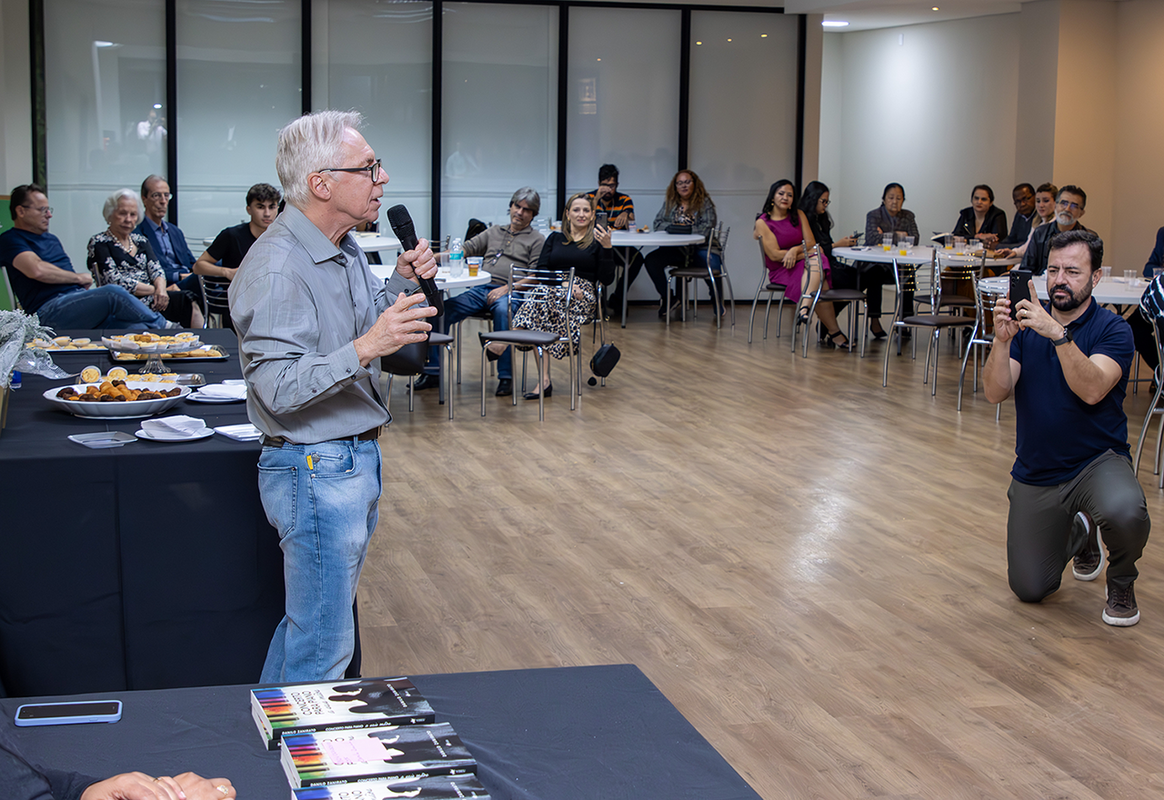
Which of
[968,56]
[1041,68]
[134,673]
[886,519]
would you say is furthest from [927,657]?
[968,56]

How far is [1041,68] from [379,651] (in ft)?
35.1

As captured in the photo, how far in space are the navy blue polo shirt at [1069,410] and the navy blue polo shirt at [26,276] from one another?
5.66 meters

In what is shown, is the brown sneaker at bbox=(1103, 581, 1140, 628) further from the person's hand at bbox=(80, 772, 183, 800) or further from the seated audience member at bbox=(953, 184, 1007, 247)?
the seated audience member at bbox=(953, 184, 1007, 247)

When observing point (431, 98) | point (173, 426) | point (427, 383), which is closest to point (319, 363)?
point (173, 426)

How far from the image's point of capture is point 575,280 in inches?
302

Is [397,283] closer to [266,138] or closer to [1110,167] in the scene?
[266,138]

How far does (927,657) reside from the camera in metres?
3.64

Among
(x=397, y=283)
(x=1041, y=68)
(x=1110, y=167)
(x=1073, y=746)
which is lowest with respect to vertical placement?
(x=1073, y=746)

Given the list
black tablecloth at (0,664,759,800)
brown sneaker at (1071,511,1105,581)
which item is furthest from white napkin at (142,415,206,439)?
brown sneaker at (1071,511,1105,581)

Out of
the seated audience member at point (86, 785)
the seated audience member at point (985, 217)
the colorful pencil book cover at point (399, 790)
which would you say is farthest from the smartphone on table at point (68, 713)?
the seated audience member at point (985, 217)

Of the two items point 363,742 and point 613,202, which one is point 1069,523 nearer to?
point 363,742

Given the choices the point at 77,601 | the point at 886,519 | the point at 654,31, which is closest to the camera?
the point at 77,601

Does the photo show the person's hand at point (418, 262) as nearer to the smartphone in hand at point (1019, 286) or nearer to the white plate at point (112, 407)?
the white plate at point (112, 407)

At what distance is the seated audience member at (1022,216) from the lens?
34.6ft
